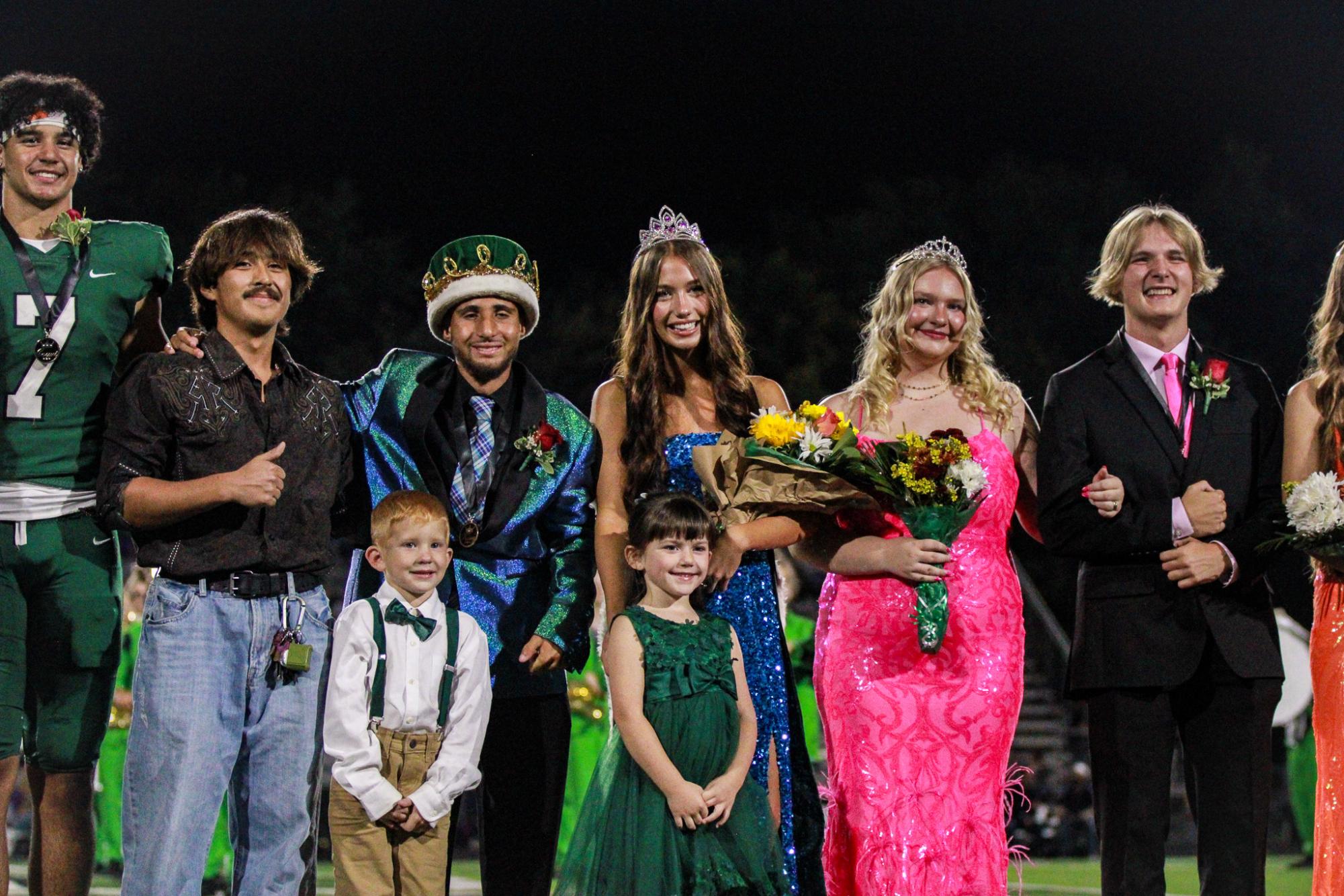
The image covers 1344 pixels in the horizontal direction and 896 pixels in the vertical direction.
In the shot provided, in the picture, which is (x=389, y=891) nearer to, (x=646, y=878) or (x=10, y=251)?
(x=646, y=878)

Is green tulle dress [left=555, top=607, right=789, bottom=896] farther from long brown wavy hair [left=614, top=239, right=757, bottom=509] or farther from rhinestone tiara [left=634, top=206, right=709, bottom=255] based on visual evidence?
rhinestone tiara [left=634, top=206, right=709, bottom=255]

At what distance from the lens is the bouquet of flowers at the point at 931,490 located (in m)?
3.43

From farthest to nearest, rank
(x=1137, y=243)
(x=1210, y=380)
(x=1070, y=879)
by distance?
(x=1070, y=879) → (x=1137, y=243) → (x=1210, y=380)

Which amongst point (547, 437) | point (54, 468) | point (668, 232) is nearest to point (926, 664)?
point (547, 437)

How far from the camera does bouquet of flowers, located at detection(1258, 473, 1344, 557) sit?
3434mm

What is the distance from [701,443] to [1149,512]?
118 cm

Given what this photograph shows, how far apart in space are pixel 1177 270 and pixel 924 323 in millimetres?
694

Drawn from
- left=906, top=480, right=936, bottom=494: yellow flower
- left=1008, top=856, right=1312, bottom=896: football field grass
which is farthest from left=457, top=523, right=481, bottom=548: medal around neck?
left=1008, top=856, right=1312, bottom=896: football field grass

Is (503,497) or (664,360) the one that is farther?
(664,360)

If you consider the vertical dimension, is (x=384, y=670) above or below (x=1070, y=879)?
above

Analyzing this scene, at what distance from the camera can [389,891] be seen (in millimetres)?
3166

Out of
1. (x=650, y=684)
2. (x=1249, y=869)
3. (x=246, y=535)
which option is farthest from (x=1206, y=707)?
(x=246, y=535)

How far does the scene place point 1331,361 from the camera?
3.83 meters

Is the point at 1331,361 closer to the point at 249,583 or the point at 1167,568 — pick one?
the point at 1167,568
